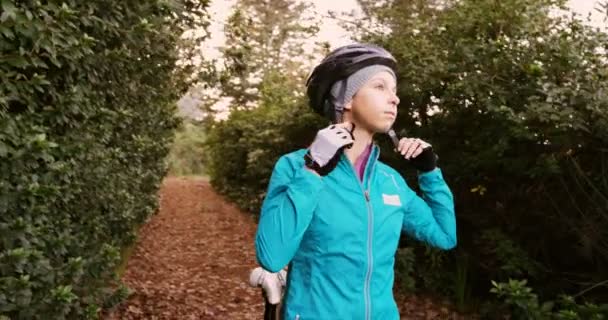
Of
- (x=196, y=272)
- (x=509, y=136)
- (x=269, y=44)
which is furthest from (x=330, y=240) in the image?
(x=269, y=44)

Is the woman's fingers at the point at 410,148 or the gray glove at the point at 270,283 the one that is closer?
the gray glove at the point at 270,283

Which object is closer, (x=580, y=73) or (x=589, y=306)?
(x=589, y=306)

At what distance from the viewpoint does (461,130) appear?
652 cm

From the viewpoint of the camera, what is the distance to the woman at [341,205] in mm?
1899

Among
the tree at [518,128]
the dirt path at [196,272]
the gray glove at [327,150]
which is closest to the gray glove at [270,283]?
the gray glove at [327,150]

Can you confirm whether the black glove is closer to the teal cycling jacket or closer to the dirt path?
the teal cycling jacket

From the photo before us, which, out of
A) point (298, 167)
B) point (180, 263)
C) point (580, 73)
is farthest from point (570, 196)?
point (180, 263)

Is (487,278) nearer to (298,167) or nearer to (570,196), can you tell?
(570,196)

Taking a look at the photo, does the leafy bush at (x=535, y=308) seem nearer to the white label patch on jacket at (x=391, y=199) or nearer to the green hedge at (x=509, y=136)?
the green hedge at (x=509, y=136)

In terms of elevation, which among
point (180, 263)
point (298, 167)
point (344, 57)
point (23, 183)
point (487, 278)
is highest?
point (344, 57)

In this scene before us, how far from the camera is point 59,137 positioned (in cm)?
353

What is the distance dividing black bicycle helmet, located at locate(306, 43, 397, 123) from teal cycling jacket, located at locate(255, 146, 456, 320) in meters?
0.26

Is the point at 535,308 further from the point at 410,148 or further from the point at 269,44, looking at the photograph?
the point at 269,44

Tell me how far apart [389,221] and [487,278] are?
454 centimetres
